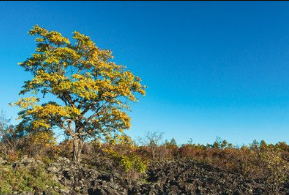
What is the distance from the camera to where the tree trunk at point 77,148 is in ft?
71.4

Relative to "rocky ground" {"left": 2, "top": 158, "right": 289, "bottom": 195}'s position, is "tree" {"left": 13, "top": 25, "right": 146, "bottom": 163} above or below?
above

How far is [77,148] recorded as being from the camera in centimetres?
2217

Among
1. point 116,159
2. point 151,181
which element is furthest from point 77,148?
point 151,181

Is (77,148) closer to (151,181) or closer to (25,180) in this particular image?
(151,181)

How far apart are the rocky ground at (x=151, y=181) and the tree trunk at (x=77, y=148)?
0.99m

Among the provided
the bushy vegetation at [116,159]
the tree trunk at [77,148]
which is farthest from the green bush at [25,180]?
the tree trunk at [77,148]

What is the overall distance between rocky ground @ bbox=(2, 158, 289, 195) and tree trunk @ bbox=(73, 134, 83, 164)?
0.99 m

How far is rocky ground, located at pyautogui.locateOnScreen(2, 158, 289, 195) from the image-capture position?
1709cm

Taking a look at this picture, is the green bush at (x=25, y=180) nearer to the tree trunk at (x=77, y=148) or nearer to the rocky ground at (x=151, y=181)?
the rocky ground at (x=151, y=181)

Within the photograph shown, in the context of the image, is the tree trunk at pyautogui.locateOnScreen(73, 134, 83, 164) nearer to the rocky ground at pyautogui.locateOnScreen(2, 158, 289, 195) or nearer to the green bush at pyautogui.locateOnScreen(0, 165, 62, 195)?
the rocky ground at pyautogui.locateOnScreen(2, 158, 289, 195)

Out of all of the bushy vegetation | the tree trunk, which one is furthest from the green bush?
the tree trunk

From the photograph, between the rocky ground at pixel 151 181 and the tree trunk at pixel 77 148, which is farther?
the tree trunk at pixel 77 148

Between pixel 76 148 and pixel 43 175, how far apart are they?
5630mm

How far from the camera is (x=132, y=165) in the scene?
814 inches
